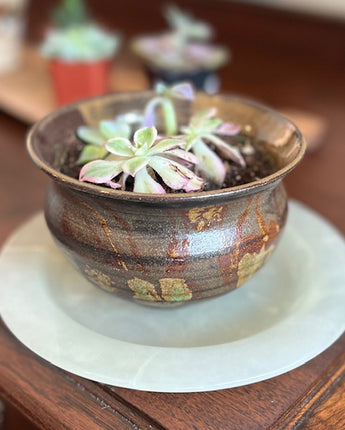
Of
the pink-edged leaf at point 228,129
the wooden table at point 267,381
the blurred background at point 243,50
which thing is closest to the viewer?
the wooden table at point 267,381

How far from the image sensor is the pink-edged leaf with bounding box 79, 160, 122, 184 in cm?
39

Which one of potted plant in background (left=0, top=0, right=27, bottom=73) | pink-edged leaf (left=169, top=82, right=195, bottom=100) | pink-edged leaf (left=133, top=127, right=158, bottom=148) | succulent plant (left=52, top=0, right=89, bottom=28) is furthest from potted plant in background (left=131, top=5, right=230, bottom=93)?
pink-edged leaf (left=133, top=127, right=158, bottom=148)

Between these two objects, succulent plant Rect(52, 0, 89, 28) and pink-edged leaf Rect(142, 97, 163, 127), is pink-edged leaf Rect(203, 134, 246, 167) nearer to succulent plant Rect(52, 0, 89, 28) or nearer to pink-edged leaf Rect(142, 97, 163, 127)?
pink-edged leaf Rect(142, 97, 163, 127)

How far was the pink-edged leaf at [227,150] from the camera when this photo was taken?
455 mm

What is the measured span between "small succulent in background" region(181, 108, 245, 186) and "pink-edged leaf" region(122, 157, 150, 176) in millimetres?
60

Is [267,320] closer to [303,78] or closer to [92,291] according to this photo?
[92,291]

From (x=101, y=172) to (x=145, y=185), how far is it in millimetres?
34

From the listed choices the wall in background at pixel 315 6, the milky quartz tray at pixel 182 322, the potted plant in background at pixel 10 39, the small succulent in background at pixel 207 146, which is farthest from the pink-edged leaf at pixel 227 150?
the wall in background at pixel 315 6

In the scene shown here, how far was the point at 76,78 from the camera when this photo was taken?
86 centimetres

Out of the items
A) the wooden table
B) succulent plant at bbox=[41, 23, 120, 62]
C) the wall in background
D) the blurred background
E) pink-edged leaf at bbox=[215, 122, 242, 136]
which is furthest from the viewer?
the wall in background

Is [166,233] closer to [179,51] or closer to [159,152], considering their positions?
[159,152]

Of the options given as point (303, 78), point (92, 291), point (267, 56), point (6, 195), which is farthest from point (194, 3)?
point (92, 291)

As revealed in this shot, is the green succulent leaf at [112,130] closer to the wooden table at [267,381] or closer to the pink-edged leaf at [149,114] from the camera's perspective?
the pink-edged leaf at [149,114]

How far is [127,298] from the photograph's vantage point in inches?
17.1
